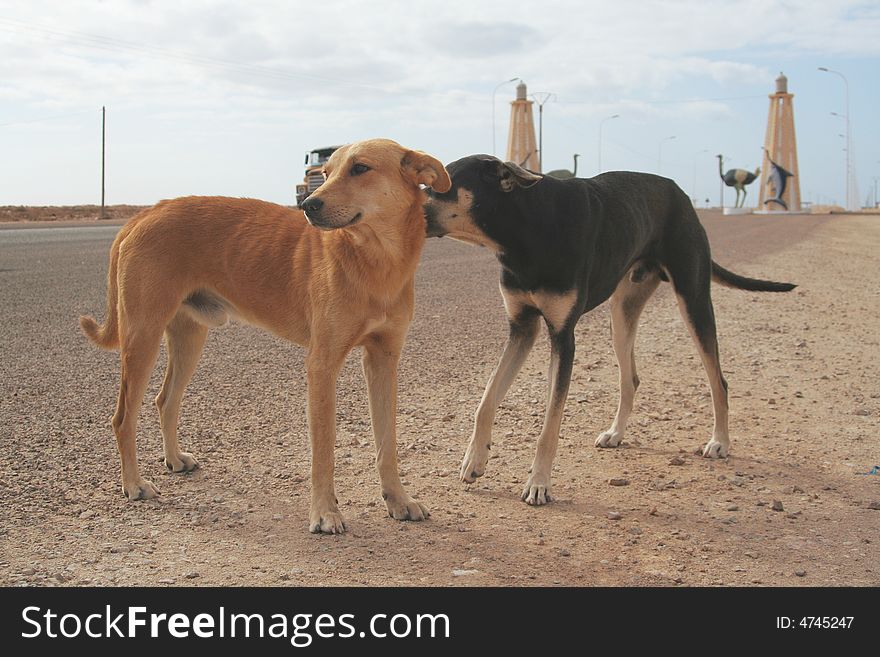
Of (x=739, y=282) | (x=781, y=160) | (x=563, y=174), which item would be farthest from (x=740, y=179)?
(x=739, y=282)

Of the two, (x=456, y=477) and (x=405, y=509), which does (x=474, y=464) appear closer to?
(x=456, y=477)

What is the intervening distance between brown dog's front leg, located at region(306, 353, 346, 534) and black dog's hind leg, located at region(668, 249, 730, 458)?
2.69 meters

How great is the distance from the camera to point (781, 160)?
87688 millimetres

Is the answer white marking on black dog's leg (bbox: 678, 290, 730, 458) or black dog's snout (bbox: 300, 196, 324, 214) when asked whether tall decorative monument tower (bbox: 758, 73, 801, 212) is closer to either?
white marking on black dog's leg (bbox: 678, 290, 730, 458)

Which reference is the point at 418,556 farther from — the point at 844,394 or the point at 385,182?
the point at 844,394

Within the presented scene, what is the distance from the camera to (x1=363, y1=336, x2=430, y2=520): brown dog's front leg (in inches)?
189

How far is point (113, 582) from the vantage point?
3.88 meters

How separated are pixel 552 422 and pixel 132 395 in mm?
2286

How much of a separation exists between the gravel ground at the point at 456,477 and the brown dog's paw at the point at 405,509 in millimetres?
60

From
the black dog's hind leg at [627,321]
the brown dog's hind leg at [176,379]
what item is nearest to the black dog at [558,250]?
the black dog's hind leg at [627,321]

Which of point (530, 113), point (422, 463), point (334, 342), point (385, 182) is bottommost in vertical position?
point (422, 463)

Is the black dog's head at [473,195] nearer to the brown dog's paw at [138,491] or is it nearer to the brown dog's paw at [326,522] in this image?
the brown dog's paw at [326,522]

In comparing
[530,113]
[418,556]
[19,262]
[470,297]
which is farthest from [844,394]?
[530,113]

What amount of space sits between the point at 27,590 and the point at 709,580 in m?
2.83
